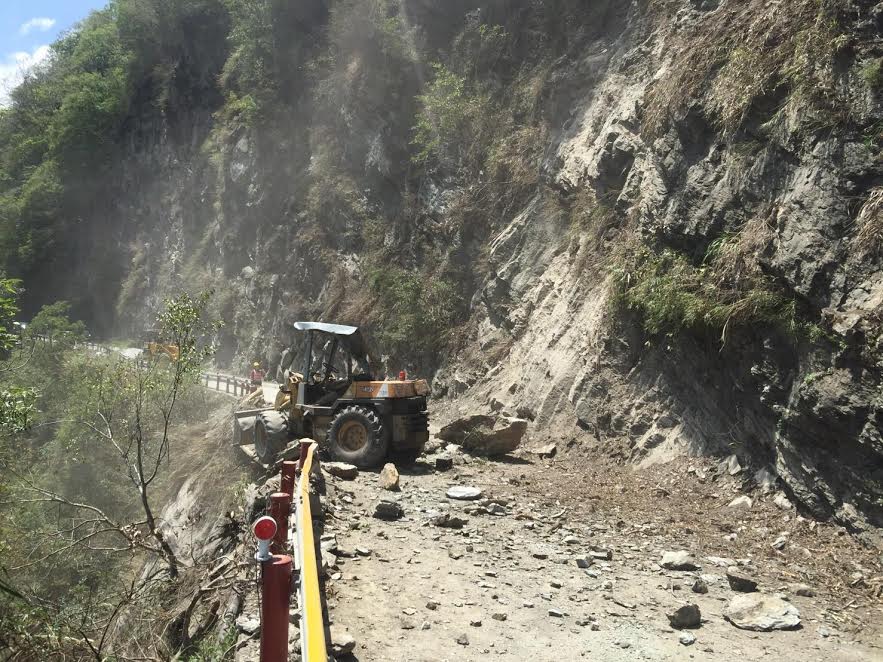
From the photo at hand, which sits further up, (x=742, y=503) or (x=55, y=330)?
(x=55, y=330)

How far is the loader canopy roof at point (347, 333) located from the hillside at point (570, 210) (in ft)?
11.6

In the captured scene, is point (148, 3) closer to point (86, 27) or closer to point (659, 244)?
point (86, 27)

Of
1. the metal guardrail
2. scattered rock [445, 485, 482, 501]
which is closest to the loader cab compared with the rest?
scattered rock [445, 485, 482, 501]

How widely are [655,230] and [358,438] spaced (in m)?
5.67

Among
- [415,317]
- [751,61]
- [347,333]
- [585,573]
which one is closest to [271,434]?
[347,333]

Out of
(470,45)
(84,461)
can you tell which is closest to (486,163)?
(470,45)

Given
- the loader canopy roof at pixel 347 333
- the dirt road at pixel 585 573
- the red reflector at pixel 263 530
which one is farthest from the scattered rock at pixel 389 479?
the red reflector at pixel 263 530

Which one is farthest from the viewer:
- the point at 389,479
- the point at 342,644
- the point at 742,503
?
the point at 389,479

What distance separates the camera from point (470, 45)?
803 inches

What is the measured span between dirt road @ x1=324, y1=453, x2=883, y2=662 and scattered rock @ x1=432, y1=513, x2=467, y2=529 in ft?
0.22

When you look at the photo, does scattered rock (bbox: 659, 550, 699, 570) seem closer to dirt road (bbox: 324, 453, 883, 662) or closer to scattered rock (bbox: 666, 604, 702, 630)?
dirt road (bbox: 324, 453, 883, 662)

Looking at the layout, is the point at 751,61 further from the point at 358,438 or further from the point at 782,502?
the point at 358,438

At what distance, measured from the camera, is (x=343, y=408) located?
10523 mm

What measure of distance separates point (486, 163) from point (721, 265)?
10.4 meters
